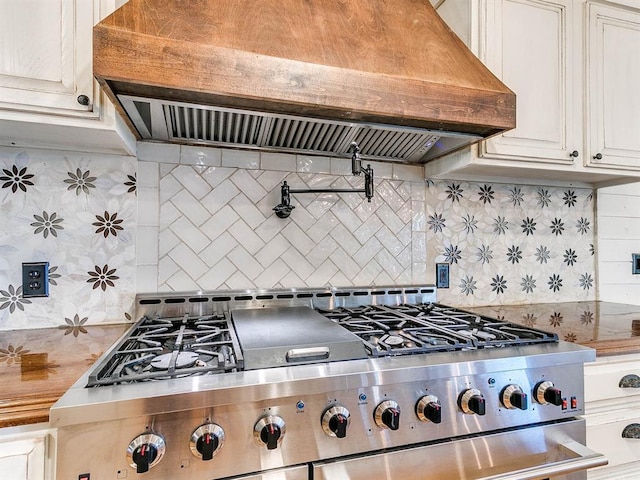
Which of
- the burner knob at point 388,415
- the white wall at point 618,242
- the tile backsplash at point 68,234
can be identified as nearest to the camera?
the burner knob at point 388,415

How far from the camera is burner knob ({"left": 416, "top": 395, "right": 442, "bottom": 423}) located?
0.75 m

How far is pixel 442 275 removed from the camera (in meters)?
1.58

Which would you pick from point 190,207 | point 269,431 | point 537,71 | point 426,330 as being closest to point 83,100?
point 190,207

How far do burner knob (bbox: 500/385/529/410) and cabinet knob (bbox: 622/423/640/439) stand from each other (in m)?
0.51

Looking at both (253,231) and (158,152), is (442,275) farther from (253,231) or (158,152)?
(158,152)

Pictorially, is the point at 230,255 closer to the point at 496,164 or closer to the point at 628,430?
the point at 496,164

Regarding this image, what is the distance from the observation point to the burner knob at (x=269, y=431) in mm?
662

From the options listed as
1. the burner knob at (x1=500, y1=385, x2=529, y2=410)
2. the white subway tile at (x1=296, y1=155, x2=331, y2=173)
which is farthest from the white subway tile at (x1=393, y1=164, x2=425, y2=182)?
the burner knob at (x1=500, y1=385, x2=529, y2=410)

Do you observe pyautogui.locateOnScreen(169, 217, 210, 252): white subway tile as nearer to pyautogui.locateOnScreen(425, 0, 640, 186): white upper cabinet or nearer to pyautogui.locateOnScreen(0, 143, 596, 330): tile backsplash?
pyautogui.locateOnScreen(0, 143, 596, 330): tile backsplash

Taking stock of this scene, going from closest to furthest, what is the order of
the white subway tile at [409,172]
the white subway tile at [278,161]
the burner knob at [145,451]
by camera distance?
1. the burner knob at [145,451]
2. the white subway tile at [278,161]
3. the white subway tile at [409,172]

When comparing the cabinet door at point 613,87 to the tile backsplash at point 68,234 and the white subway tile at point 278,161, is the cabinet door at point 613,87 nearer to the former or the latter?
the white subway tile at point 278,161

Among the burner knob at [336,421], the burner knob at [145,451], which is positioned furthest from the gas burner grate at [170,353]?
the burner knob at [336,421]

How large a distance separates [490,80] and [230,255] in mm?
1056

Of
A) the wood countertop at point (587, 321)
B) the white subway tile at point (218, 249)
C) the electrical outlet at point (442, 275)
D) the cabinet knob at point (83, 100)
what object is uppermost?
the cabinet knob at point (83, 100)
